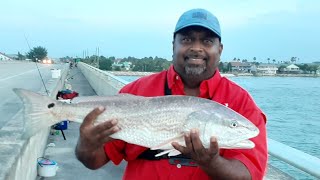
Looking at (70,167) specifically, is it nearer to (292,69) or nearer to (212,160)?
(212,160)

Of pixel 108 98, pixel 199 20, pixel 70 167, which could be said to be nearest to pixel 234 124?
pixel 199 20

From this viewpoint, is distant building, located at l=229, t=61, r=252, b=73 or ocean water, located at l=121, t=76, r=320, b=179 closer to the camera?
ocean water, located at l=121, t=76, r=320, b=179

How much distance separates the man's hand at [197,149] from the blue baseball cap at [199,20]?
71 cm

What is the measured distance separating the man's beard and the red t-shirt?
8cm

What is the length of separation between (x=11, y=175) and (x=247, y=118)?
1848 millimetres

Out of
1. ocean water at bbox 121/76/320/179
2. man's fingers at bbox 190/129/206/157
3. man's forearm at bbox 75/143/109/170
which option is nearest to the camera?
man's fingers at bbox 190/129/206/157

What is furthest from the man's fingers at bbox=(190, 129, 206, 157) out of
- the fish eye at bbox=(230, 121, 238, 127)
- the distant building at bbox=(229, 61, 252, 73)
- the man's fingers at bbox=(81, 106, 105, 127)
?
the distant building at bbox=(229, 61, 252, 73)

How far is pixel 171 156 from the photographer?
256 centimetres

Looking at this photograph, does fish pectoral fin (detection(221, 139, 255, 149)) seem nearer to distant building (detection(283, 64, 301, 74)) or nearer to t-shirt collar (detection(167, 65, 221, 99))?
t-shirt collar (detection(167, 65, 221, 99))

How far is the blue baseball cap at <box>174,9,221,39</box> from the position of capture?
2.63m

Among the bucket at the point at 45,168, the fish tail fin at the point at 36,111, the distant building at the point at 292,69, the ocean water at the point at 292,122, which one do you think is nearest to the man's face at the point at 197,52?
the fish tail fin at the point at 36,111

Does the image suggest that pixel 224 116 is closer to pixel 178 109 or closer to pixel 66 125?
pixel 178 109

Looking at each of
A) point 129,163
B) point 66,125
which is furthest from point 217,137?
point 66,125

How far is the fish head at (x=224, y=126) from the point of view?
2348mm
